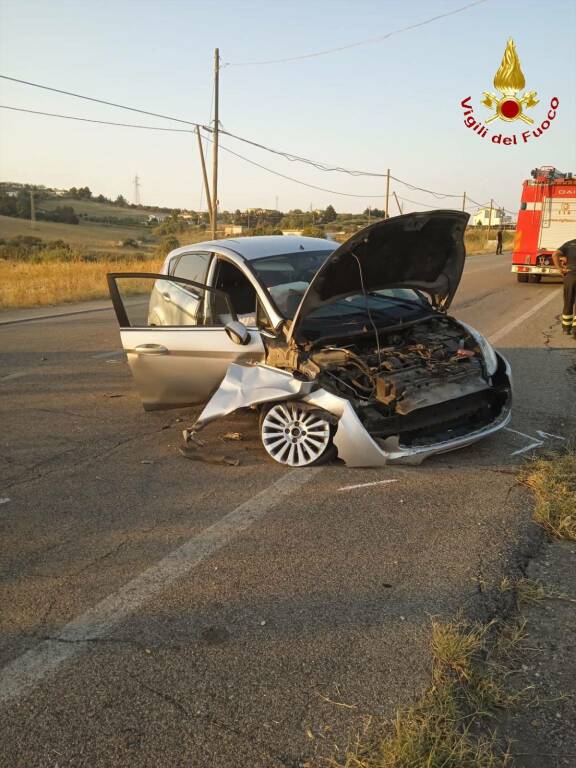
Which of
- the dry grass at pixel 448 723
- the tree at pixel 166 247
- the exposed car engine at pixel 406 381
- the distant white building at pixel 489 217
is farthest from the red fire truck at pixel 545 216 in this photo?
the distant white building at pixel 489 217

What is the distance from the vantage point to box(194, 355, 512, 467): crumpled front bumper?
4.36 m

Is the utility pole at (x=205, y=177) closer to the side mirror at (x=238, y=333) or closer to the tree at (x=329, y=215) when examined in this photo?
the side mirror at (x=238, y=333)

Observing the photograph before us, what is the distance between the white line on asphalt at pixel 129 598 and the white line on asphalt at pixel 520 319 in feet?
22.1

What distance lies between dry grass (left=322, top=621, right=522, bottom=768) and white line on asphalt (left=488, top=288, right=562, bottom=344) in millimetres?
7693

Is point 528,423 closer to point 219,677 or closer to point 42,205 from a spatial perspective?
point 219,677

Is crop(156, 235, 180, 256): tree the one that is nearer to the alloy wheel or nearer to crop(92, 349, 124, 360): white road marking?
crop(92, 349, 124, 360): white road marking

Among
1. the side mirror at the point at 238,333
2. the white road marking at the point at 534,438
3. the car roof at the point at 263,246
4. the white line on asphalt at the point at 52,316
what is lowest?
the white line on asphalt at the point at 52,316

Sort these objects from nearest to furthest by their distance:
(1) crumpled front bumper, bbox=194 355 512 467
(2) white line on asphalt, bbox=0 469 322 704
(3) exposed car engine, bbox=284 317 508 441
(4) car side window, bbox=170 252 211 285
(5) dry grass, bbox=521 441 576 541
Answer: (2) white line on asphalt, bbox=0 469 322 704, (5) dry grass, bbox=521 441 576 541, (1) crumpled front bumper, bbox=194 355 512 467, (3) exposed car engine, bbox=284 317 508 441, (4) car side window, bbox=170 252 211 285

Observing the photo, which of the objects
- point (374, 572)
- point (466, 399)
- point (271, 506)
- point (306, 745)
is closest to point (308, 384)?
point (271, 506)

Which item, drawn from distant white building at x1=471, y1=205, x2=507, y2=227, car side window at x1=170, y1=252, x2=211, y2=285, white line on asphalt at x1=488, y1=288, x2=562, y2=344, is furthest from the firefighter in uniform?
distant white building at x1=471, y1=205, x2=507, y2=227

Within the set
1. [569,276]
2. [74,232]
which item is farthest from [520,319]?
[74,232]

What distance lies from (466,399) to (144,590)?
2852 mm

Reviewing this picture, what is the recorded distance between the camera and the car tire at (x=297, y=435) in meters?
4.53

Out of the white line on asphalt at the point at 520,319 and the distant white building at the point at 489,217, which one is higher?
the distant white building at the point at 489,217
